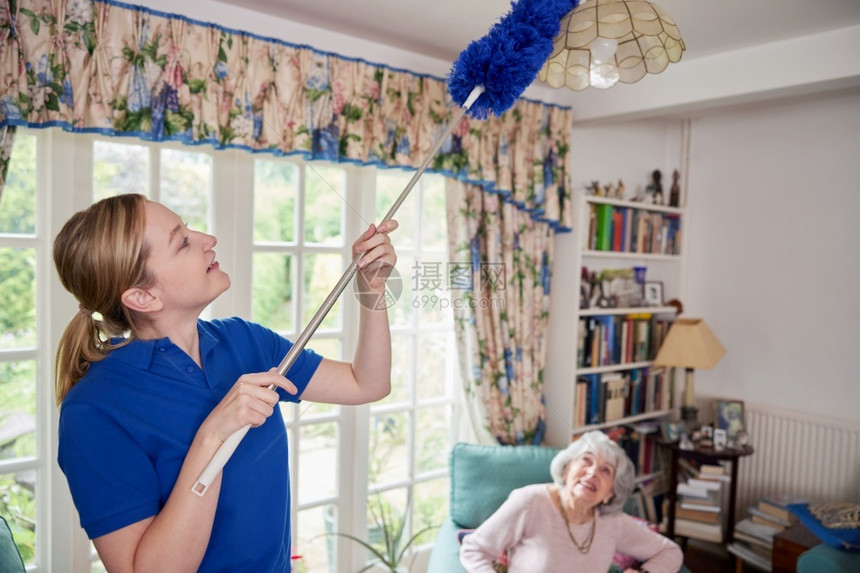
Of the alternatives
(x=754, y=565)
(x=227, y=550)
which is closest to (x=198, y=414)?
(x=227, y=550)

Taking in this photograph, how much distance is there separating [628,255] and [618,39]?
2.23 metres

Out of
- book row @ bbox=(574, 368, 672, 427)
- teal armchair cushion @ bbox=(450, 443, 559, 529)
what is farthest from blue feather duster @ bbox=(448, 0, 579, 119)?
book row @ bbox=(574, 368, 672, 427)

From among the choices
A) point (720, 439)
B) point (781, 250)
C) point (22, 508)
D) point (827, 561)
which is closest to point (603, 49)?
point (22, 508)

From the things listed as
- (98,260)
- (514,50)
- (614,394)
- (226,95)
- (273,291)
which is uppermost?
(226,95)

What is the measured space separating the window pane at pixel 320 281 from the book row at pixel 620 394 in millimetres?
1283

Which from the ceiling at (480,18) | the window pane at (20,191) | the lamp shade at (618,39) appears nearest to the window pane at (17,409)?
the window pane at (20,191)

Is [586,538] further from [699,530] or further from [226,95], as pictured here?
[226,95]

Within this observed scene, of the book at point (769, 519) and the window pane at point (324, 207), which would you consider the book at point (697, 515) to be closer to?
the book at point (769, 519)

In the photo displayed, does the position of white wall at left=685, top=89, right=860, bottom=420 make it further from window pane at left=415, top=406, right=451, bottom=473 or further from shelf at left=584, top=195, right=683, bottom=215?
window pane at left=415, top=406, right=451, bottom=473

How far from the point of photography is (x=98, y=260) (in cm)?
96

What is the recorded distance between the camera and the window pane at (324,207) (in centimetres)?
234

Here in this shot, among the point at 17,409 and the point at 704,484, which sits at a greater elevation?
the point at 17,409

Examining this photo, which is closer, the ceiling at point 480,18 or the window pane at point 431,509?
the ceiling at point 480,18

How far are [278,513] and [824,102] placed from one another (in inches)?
129
